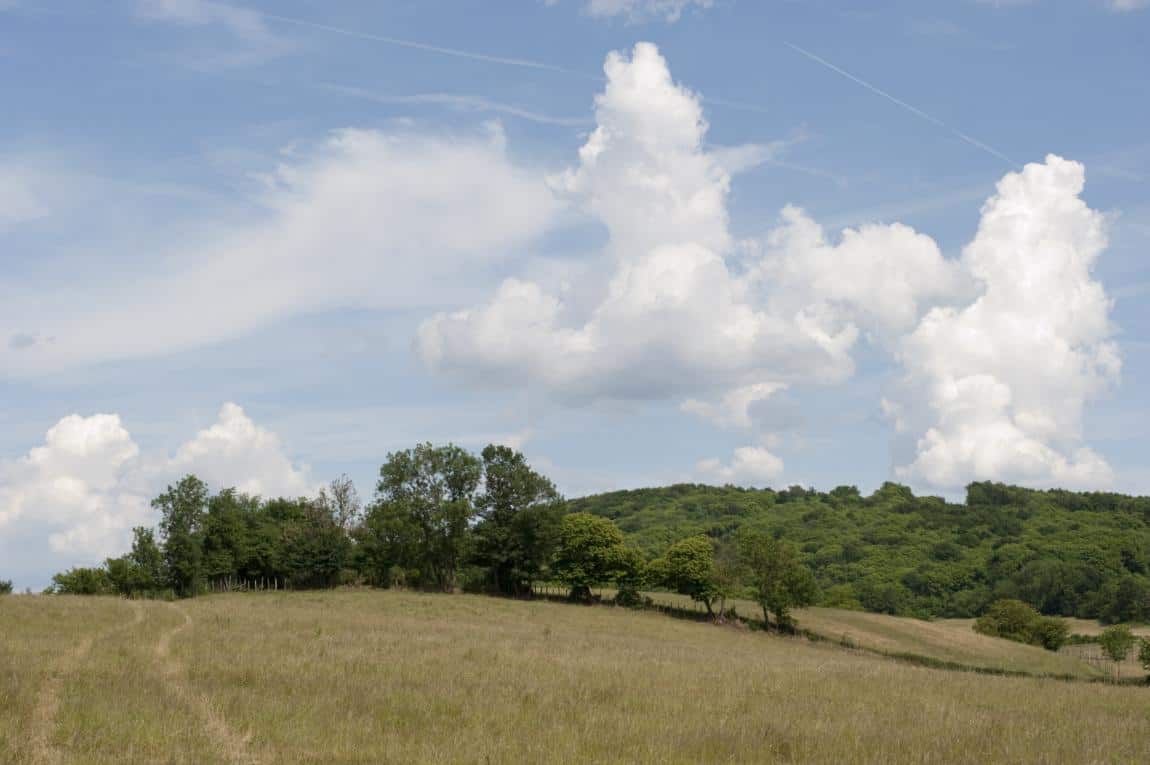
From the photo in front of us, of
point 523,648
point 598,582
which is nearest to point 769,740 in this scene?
point 523,648

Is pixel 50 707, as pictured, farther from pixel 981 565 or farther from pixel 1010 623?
pixel 981 565

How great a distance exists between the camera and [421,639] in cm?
3603

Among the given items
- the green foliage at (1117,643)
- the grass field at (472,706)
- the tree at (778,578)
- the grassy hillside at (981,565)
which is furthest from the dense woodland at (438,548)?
the grass field at (472,706)

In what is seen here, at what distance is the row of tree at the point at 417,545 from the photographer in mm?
92438

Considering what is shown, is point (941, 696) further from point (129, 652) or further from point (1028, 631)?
point (1028, 631)

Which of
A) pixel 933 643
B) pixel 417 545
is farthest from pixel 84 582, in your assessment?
pixel 933 643

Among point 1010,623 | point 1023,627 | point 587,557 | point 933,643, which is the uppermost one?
point 587,557

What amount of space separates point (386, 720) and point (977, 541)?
190647mm

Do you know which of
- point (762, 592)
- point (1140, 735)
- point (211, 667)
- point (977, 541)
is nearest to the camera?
point (1140, 735)

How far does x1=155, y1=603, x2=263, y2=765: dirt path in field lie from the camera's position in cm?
1441

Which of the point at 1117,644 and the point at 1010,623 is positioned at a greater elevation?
the point at 1117,644

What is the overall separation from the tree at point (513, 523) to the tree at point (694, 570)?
44.6 ft

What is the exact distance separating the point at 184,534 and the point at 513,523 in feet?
116

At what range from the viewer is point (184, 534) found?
93.2 meters
